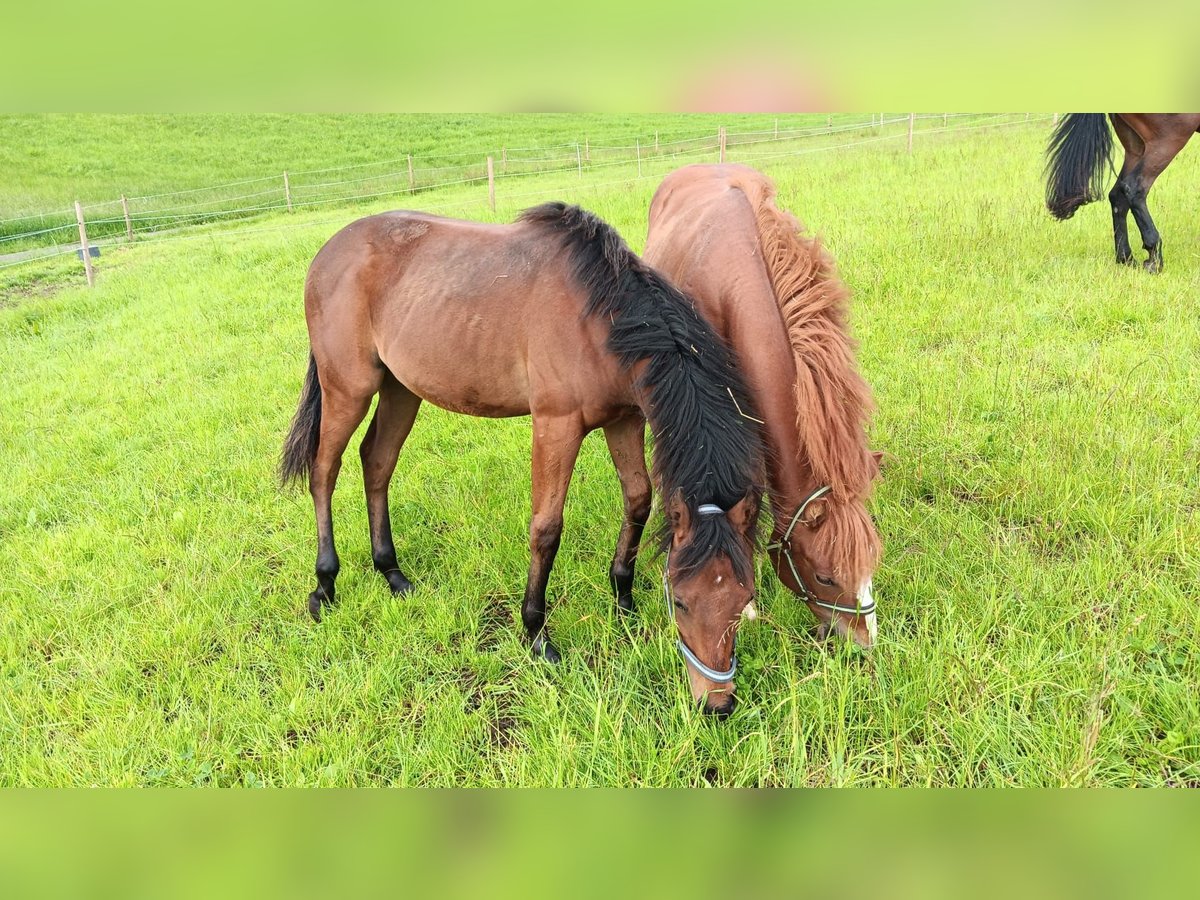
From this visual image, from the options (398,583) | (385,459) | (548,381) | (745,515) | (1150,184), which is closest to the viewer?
(745,515)

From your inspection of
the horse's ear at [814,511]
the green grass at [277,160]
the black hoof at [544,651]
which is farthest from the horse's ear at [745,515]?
the green grass at [277,160]

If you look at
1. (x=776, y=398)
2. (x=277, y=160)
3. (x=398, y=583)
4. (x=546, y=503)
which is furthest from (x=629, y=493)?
(x=277, y=160)

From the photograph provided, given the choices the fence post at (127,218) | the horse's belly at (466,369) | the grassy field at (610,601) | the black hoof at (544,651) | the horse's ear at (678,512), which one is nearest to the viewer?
the grassy field at (610,601)

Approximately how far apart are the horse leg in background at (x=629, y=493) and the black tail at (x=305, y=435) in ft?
6.31

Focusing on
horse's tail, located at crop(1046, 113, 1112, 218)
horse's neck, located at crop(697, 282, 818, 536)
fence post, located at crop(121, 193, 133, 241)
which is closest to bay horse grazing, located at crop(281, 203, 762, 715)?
horse's neck, located at crop(697, 282, 818, 536)

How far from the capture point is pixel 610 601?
3695mm

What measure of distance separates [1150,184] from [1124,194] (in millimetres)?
212

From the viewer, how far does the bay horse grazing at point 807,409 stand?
2.87m

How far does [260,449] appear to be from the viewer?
5.68m

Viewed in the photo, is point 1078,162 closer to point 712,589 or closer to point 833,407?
point 833,407

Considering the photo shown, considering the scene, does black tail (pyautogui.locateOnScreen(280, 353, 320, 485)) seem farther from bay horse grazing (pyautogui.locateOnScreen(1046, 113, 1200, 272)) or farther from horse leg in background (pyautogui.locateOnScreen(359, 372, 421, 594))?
bay horse grazing (pyautogui.locateOnScreen(1046, 113, 1200, 272))

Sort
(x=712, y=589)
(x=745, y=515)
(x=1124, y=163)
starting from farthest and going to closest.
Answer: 1. (x=1124, y=163)
2. (x=745, y=515)
3. (x=712, y=589)

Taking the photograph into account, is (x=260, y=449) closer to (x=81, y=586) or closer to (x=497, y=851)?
(x=81, y=586)

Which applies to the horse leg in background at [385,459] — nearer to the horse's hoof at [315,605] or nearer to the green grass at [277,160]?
the horse's hoof at [315,605]
